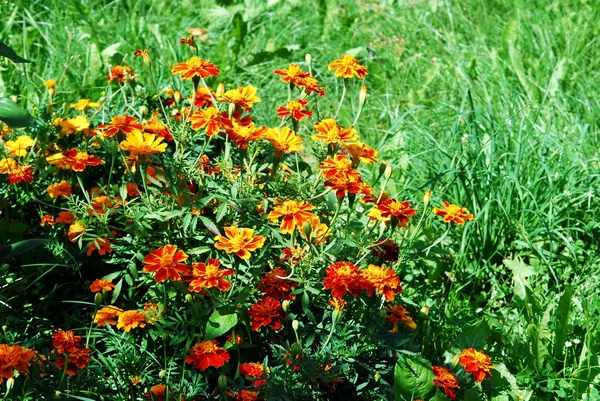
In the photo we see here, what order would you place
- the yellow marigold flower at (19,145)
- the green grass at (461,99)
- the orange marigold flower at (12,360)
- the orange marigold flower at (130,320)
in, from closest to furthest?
the orange marigold flower at (12,360)
the orange marigold flower at (130,320)
the yellow marigold flower at (19,145)
the green grass at (461,99)

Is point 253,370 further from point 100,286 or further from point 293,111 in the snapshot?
point 293,111

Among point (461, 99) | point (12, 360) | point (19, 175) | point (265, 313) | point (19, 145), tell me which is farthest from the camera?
point (461, 99)

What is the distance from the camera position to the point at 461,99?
11.3 feet

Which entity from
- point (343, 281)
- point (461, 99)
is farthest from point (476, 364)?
point (461, 99)

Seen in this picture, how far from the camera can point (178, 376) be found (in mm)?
1921

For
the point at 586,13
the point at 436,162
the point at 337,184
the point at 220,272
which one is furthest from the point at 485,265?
the point at 586,13

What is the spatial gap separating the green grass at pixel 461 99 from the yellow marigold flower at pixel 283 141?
1.88ft

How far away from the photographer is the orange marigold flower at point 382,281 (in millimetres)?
1794

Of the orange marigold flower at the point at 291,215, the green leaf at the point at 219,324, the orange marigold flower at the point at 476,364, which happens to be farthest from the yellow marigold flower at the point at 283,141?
the orange marigold flower at the point at 476,364

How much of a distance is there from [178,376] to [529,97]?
6.86 feet

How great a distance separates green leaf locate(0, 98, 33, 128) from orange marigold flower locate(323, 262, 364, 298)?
2.28 ft

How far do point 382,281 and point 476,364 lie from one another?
0.91 feet

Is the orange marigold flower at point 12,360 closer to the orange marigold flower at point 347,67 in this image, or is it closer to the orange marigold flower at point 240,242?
the orange marigold flower at point 240,242

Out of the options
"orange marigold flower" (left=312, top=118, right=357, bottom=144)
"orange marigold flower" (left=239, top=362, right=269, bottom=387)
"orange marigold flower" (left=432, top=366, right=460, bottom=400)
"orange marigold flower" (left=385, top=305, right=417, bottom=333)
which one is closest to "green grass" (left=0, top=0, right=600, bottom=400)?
"orange marigold flower" (left=385, top=305, right=417, bottom=333)
